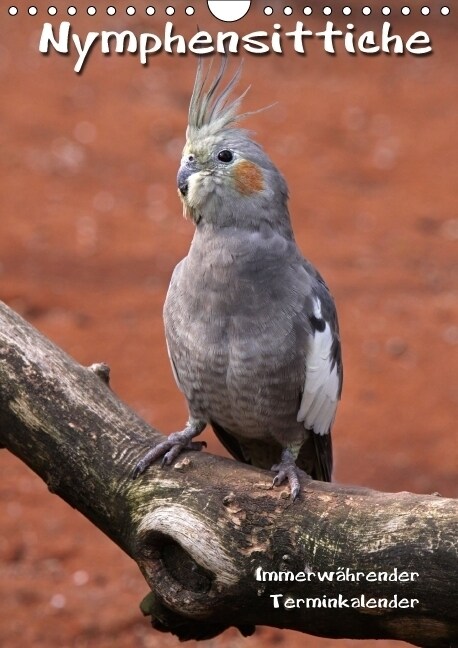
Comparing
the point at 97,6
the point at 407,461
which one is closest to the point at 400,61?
the point at 97,6

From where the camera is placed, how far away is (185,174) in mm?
4133

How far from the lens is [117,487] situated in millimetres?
3764

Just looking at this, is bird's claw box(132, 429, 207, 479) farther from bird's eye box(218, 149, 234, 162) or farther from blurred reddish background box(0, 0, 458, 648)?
blurred reddish background box(0, 0, 458, 648)

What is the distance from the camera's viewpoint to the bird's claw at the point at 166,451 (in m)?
3.78

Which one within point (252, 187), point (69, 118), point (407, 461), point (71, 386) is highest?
point (69, 118)

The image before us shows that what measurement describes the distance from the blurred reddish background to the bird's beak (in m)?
3.03

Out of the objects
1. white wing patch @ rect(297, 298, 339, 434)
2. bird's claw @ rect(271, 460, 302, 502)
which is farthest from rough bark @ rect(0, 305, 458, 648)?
white wing patch @ rect(297, 298, 339, 434)

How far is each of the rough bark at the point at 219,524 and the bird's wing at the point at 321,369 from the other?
1.91 ft

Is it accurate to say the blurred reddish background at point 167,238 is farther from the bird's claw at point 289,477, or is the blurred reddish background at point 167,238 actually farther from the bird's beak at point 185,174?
the bird's beak at point 185,174

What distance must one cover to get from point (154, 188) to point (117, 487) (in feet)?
21.2

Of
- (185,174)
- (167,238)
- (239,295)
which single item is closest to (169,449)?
(239,295)

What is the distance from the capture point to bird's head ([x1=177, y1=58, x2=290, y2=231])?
4.11 meters

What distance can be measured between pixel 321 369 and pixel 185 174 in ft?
3.31

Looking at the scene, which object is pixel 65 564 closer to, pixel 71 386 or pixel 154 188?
pixel 71 386
